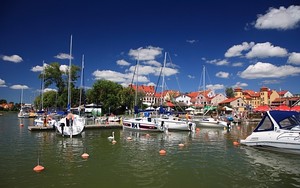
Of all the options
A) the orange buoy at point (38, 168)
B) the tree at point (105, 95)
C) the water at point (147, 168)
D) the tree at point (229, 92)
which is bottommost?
the water at point (147, 168)

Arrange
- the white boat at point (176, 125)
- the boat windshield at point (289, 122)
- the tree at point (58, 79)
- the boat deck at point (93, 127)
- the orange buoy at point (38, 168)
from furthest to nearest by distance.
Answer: the tree at point (58, 79), the white boat at point (176, 125), the boat deck at point (93, 127), the boat windshield at point (289, 122), the orange buoy at point (38, 168)

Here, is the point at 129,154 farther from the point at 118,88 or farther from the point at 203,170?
the point at 118,88

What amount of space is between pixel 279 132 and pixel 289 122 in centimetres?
146

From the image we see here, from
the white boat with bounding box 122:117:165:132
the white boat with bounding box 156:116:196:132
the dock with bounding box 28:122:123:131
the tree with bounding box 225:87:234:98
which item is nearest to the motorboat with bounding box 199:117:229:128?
the white boat with bounding box 156:116:196:132

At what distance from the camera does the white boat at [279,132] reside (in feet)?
61.8

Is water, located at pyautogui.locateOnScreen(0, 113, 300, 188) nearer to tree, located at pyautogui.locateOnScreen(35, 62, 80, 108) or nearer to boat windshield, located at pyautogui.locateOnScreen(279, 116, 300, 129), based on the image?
boat windshield, located at pyautogui.locateOnScreen(279, 116, 300, 129)

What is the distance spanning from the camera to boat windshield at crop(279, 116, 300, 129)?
19.8m

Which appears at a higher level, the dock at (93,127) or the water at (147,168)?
the dock at (93,127)

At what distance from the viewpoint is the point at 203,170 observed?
48.2 feet

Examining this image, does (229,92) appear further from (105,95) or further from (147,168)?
(147,168)

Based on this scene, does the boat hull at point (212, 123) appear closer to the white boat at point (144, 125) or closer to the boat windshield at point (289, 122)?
the white boat at point (144, 125)

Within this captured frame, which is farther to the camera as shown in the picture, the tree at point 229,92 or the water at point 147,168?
the tree at point 229,92

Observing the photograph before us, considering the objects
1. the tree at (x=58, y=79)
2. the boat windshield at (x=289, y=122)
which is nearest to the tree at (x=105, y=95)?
the tree at (x=58, y=79)

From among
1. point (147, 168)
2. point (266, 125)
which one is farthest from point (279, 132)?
point (147, 168)
